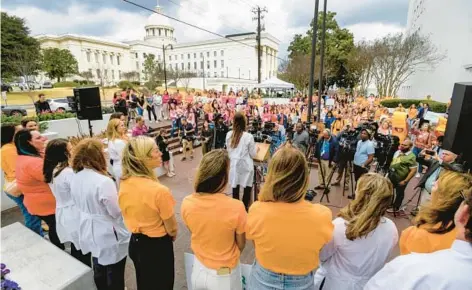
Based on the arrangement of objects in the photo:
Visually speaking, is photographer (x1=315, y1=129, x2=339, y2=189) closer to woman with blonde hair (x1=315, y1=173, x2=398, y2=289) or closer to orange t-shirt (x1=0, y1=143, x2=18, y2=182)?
woman with blonde hair (x1=315, y1=173, x2=398, y2=289)

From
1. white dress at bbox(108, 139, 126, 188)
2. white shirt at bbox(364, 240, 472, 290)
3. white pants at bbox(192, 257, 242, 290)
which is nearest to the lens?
white shirt at bbox(364, 240, 472, 290)

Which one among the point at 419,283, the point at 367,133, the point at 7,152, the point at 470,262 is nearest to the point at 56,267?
the point at 7,152

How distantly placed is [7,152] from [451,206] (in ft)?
16.1

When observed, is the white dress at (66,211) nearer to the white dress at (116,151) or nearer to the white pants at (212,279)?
the white pants at (212,279)

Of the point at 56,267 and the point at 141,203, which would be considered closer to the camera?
the point at 141,203

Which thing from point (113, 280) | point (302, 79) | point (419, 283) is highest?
point (302, 79)

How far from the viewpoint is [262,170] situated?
5.55 metres

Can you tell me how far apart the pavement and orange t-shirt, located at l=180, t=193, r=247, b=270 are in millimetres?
1528

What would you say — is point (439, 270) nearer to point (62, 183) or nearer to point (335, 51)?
point (62, 183)

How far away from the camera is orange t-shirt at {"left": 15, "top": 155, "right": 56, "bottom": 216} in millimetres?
2775

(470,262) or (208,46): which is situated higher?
(208,46)

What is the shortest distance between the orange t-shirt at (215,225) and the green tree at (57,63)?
55.1 meters

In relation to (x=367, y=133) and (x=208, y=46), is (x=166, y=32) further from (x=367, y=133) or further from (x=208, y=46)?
(x=367, y=133)

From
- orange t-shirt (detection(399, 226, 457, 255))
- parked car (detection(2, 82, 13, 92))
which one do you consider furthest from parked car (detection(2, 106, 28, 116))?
parked car (detection(2, 82, 13, 92))
